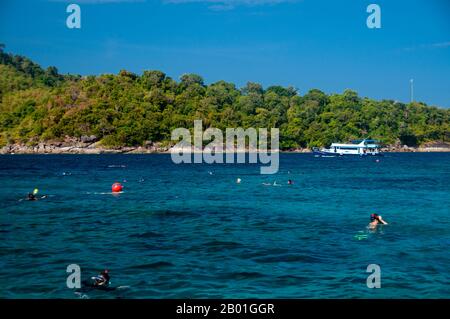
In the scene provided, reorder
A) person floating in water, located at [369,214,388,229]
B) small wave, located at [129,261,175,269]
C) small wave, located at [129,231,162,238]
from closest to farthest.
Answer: small wave, located at [129,261,175,269] < small wave, located at [129,231,162,238] < person floating in water, located at [369,214,388,229]

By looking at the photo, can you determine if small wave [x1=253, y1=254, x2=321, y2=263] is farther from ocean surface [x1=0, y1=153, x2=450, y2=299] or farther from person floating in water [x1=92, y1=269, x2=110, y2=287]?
person floating in water [x1=92, y1=269, x2=110, y2=287]

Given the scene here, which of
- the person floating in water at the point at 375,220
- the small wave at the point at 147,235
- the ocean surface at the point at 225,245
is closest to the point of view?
the ocean surface at the point at 225,245

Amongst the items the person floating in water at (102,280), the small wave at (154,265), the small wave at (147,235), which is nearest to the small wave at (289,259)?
the small wave at (154,265)

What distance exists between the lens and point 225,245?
2880 cm

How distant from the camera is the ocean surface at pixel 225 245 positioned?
20.9 meters

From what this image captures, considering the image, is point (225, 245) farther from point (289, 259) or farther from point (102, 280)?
point (102, 280)

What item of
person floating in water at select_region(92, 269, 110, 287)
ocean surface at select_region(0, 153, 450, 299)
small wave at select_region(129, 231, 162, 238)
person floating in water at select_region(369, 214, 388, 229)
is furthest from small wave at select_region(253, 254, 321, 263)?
person floating in water at select_region(369, 214, 388, 229)

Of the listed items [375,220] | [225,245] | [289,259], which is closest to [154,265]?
[225,245]

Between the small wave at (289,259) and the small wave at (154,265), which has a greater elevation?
the small wave at (154,265)

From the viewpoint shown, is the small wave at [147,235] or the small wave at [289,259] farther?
the small wave at [147,235]

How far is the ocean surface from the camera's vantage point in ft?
68.5

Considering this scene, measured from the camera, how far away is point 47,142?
196m

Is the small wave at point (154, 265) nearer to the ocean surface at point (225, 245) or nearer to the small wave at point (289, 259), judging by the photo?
the ocean surface at point (225, 245)
